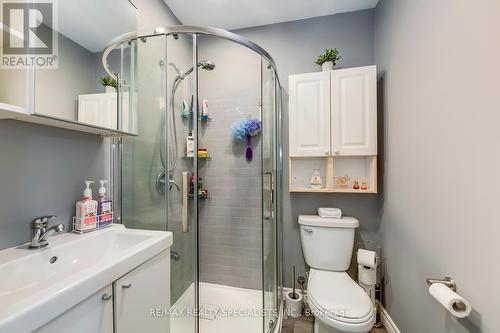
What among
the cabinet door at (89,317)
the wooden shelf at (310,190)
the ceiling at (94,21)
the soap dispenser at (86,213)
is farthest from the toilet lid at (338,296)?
the ceiling at (94,21)

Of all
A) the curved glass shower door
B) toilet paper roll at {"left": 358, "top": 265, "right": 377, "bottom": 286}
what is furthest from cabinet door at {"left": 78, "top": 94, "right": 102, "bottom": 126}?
toilet paper roll at {"left": 358, "top": 265, "right": 377, "bottom": 286}

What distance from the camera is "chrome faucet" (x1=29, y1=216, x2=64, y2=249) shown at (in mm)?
849

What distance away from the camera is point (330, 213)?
1.82 meters

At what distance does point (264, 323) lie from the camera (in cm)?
152

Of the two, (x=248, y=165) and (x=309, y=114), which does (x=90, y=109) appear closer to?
(x=248, y=165)

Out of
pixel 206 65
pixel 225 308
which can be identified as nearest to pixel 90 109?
pixel 206 65

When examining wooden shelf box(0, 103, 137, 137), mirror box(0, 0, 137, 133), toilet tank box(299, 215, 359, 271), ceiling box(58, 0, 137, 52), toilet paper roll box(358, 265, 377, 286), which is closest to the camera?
wooden shelf box(0, 103, 137, 137)

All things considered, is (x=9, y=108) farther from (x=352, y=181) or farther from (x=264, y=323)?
(x=352, y=181)

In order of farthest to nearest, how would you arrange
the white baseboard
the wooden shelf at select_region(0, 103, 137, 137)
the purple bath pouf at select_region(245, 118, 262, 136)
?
A: the purple bath pouf at select_region(245, 118, 262, 136), the white baseboard, the wooden shelf at select_region(0, 103, 137, 137)

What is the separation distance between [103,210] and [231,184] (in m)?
1.04

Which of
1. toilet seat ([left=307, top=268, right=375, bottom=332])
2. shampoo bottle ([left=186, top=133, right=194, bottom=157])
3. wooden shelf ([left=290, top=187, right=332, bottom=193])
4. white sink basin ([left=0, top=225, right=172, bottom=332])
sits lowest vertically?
toilet seat ([left=307, top=268, right=375, bottom=332])

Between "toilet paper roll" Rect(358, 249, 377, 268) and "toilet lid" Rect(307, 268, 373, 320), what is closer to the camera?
"toilet lid" Rect(307, 268, 373, 320)

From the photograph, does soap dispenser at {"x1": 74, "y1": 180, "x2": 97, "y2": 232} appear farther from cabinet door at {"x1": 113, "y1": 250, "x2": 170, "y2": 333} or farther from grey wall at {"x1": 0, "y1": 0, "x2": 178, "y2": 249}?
cabinet door at {"x1": 113, "y1": 250, "x2": 170, "y2": 333}

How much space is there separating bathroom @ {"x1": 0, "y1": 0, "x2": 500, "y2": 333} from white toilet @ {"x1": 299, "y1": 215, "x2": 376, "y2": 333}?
0.02m
